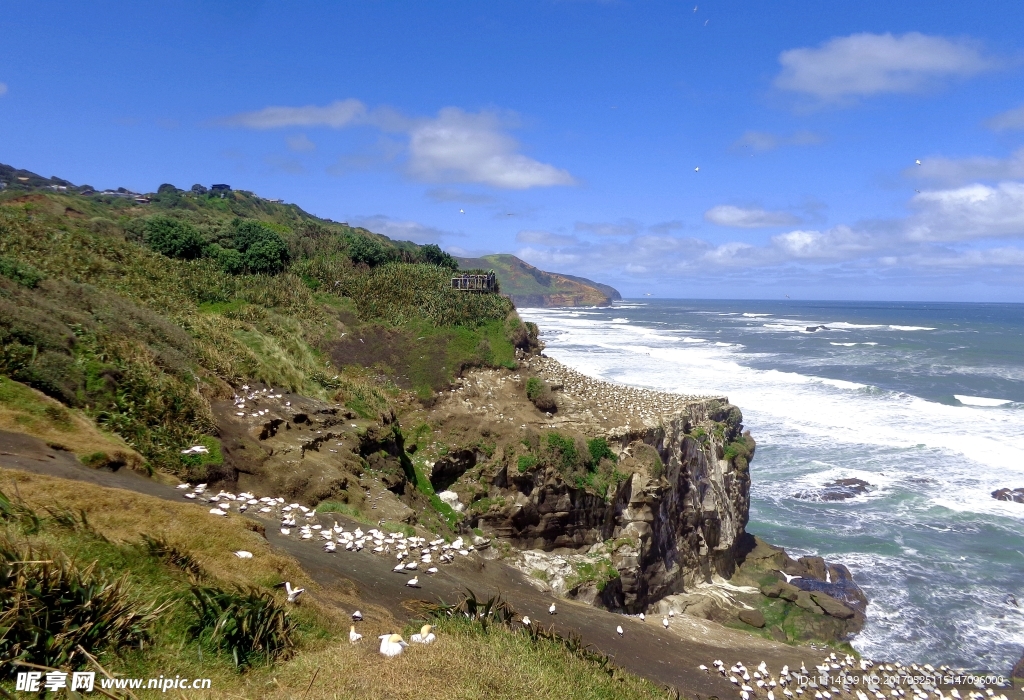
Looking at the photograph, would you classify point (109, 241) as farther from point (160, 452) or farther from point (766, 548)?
point (766, 548)

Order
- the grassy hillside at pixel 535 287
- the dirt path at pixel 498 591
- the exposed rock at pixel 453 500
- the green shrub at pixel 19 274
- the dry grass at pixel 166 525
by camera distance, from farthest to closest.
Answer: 1. the grassy hillside at pixel 535 287
2. the exposed rock at pixel 453 500
3. the green shrub at pixel 19 274
4. the dirt path at pixel 498 591
5. the dry grass at pixel 166 525

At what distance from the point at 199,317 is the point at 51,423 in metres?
9.04

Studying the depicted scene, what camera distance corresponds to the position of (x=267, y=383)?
562 inches

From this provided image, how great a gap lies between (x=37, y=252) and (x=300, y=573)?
1595 cm

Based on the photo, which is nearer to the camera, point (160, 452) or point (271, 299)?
point (160, 452)

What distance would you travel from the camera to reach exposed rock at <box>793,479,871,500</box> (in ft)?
86.8

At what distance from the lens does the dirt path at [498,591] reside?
24.2 feet

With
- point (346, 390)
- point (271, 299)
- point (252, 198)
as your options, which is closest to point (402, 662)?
point (346, 390)

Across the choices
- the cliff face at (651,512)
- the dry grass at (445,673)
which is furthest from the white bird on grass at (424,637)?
the cliff face at (651,512)

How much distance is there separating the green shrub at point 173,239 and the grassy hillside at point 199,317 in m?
0.06

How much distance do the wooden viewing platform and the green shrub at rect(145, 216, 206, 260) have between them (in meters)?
10.8

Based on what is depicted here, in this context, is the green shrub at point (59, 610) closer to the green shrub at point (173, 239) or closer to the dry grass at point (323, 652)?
the dry grass at point (323, 652)

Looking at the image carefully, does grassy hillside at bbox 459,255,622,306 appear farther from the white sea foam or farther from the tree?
the tree

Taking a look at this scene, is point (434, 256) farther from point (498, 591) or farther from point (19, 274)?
point (498, 591)
